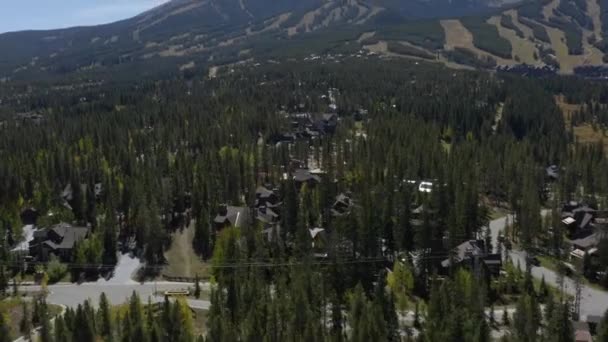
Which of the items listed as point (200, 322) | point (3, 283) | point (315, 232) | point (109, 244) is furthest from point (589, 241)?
point (3, 283)

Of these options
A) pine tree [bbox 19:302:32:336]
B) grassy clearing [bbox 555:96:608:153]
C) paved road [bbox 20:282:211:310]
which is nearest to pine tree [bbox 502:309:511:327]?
paved road [bbox 20:282:211:310]

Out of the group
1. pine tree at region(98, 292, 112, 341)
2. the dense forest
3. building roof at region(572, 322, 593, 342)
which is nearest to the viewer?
building roof at region(572, 322, 593, 342)

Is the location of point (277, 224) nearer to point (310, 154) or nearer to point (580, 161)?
point (310, 154)

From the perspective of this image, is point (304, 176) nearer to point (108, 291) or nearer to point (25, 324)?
point (108, 291)

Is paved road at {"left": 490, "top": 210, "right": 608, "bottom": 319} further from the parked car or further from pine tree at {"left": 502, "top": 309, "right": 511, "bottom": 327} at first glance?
pine tree at {"left": 502, "top": 309, "right": 511, "bottom": 327}

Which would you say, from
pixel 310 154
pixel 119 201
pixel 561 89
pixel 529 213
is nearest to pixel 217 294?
pixel 119 201

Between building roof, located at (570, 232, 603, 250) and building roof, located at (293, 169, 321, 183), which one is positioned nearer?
building roof, located at (570, 232, 603, 250)

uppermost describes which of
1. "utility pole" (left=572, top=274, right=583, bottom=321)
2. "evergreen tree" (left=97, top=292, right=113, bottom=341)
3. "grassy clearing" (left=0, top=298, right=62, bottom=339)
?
"evergreen tree" (left=97, top=292, right=113, bottom=341)
